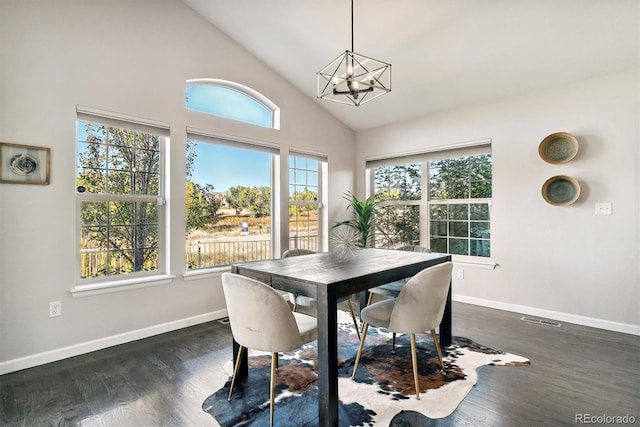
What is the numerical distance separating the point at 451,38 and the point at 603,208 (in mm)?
2245

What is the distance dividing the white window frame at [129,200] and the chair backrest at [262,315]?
1.67m

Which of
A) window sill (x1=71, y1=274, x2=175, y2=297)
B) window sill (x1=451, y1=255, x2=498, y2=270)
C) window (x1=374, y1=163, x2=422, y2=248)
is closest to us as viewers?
window sill (x1=71, y1=274, x2=175, y2=297)

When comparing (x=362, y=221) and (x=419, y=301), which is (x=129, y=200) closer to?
(x=419, y=301)

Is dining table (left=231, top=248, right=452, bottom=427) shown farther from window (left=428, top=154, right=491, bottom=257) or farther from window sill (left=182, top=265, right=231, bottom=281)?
window (left=428, top=154, right=491, bottom=257)

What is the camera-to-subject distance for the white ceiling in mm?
2740

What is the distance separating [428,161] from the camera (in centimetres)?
458

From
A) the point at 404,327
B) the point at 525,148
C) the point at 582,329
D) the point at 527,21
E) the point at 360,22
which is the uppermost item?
the point at 360,22

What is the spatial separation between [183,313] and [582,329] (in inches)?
157

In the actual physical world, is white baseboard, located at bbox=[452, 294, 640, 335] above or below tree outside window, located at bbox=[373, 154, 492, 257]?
below

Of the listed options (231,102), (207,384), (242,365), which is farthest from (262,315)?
(231,102)

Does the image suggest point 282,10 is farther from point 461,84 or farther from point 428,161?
point 428,161

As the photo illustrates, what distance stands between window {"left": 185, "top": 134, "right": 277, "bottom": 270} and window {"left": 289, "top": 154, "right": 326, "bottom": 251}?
38cm

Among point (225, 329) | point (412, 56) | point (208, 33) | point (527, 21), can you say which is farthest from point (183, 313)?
point (527, 21)

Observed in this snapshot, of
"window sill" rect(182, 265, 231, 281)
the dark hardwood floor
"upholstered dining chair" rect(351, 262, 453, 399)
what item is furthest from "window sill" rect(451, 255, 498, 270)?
"window sill" rect(182, 265, 231, 281)
